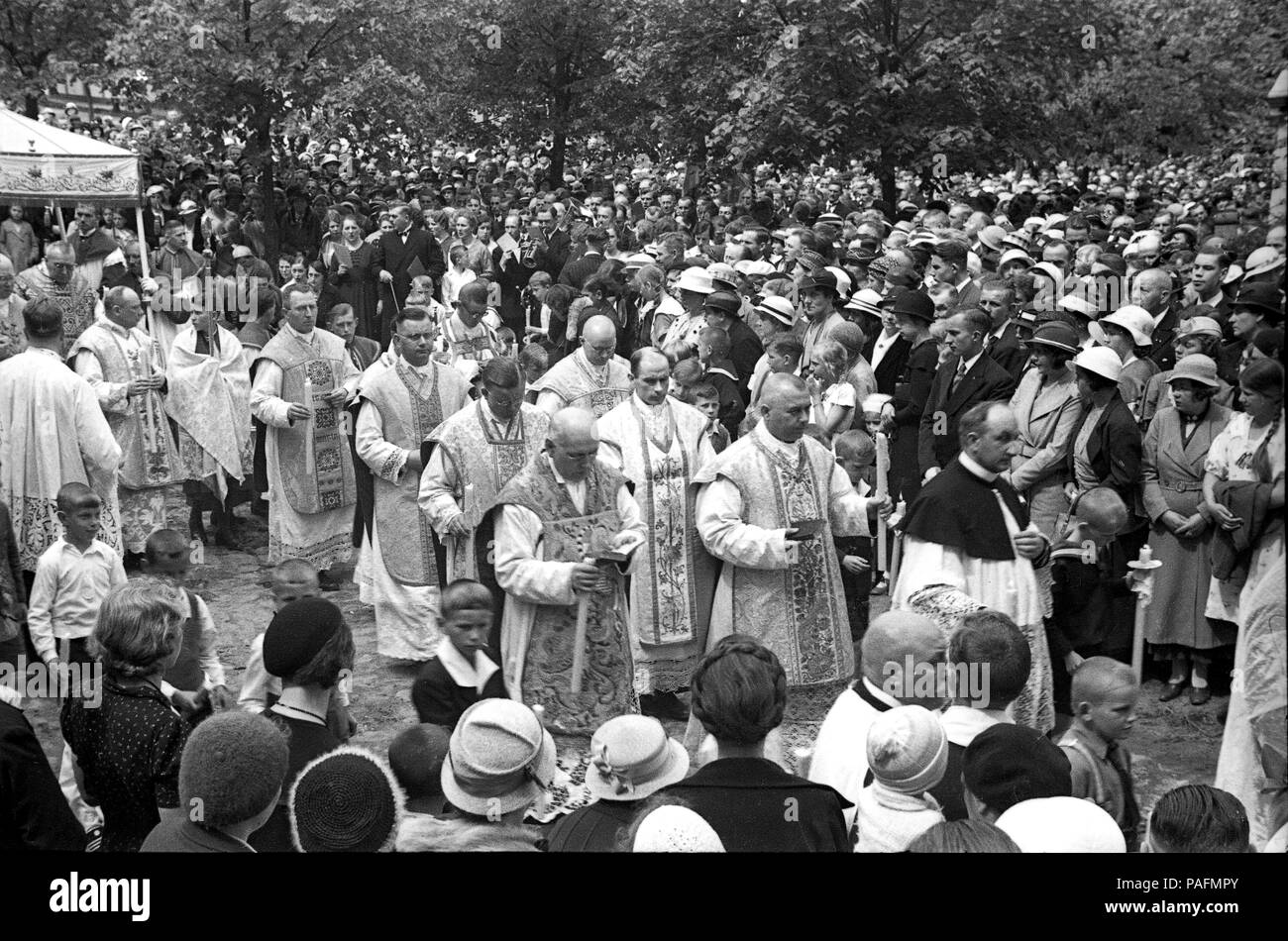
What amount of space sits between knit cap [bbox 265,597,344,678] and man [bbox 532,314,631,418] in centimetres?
384

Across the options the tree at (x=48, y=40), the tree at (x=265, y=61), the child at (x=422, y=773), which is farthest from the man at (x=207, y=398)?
the tree at (x=48, y=40)

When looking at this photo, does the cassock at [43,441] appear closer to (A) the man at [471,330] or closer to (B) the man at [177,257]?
(A) the man at [471,330]

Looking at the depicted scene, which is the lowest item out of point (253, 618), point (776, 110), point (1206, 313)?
point (253, 618)

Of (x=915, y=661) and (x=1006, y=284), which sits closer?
(x=915, y=661)

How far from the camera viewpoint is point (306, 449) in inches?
383

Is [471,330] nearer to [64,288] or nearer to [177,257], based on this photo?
[64,288]

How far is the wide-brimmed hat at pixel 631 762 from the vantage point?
4.03m

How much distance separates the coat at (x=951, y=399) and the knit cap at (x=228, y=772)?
202 inches

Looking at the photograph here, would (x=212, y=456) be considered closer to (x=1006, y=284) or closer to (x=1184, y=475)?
(x=1006, y=284)

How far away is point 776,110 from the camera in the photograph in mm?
17516

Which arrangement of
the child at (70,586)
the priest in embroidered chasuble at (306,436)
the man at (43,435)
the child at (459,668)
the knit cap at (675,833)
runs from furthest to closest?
1. the priest in embroidered chasuble at (306,436)
2. the man at (43,435)
3. the child at (70,586)
4. the child at (459,668)
5. the knit cap at (675,833)

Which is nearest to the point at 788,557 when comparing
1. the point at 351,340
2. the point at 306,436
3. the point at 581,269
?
the point at 306,436

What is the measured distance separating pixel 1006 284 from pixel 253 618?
16.0 feet
